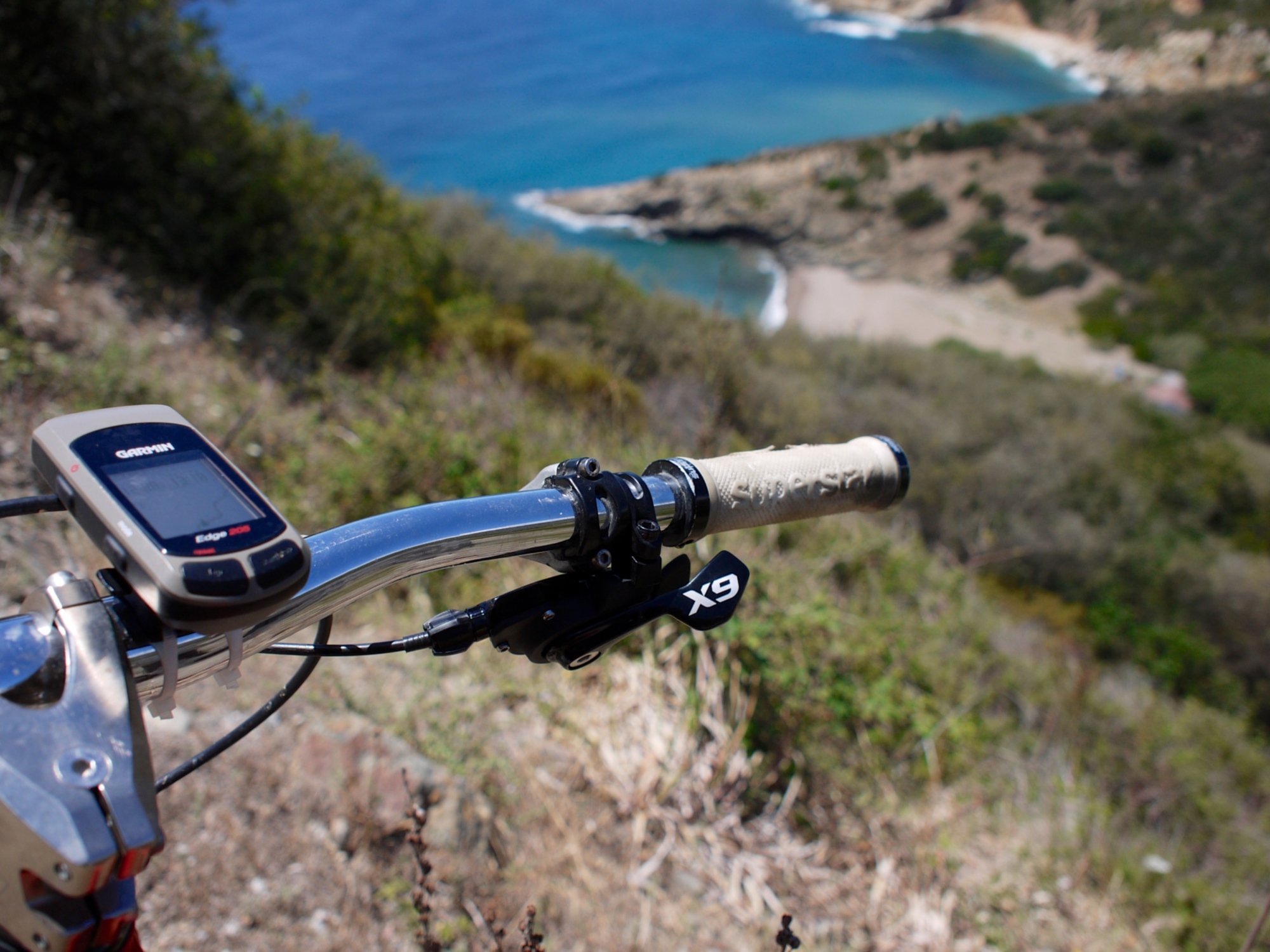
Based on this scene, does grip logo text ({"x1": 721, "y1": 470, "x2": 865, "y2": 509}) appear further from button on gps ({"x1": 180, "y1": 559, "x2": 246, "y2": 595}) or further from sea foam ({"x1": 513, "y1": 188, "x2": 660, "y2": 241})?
sea foam ({"x1": 513, "y1": 188, "x2": 660, "y2": 241})

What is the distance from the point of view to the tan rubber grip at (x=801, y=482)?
1.12 meters

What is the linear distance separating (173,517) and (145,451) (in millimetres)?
92

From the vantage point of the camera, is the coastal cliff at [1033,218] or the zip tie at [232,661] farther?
the coastal cliff at [1033,218]

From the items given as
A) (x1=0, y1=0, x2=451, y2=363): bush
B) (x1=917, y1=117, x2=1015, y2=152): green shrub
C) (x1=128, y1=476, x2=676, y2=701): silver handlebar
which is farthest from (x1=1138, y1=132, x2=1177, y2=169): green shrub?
(x1=128, y1=476, x2=676, y2=701): silver handlebar

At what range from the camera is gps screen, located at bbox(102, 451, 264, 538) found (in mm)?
698

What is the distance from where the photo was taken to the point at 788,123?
61.3 meters

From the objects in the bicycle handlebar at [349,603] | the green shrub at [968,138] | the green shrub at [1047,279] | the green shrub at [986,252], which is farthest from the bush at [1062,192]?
the bicycle handlebar at [349,603]

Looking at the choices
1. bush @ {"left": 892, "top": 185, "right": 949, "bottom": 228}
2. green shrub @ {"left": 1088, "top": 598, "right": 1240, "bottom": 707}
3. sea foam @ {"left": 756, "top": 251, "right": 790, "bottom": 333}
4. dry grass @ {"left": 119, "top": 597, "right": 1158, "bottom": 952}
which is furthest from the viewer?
bush @ {"left": 892, "top": 185, "right": 949, "bottom": 228}

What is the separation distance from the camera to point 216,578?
26.8 inches

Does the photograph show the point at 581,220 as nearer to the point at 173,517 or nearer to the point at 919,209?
the point at 919,209

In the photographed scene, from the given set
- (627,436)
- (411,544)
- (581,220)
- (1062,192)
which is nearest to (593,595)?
(411,544)

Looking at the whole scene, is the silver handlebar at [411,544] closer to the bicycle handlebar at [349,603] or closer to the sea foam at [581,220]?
the bicycle handlebar at [349,603]

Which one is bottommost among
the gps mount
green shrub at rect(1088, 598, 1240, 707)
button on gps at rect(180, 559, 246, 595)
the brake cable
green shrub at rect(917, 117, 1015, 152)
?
green shrub at rect(1088, 598, 1240, 707)

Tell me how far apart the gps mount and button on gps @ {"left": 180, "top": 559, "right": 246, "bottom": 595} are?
0.28m
